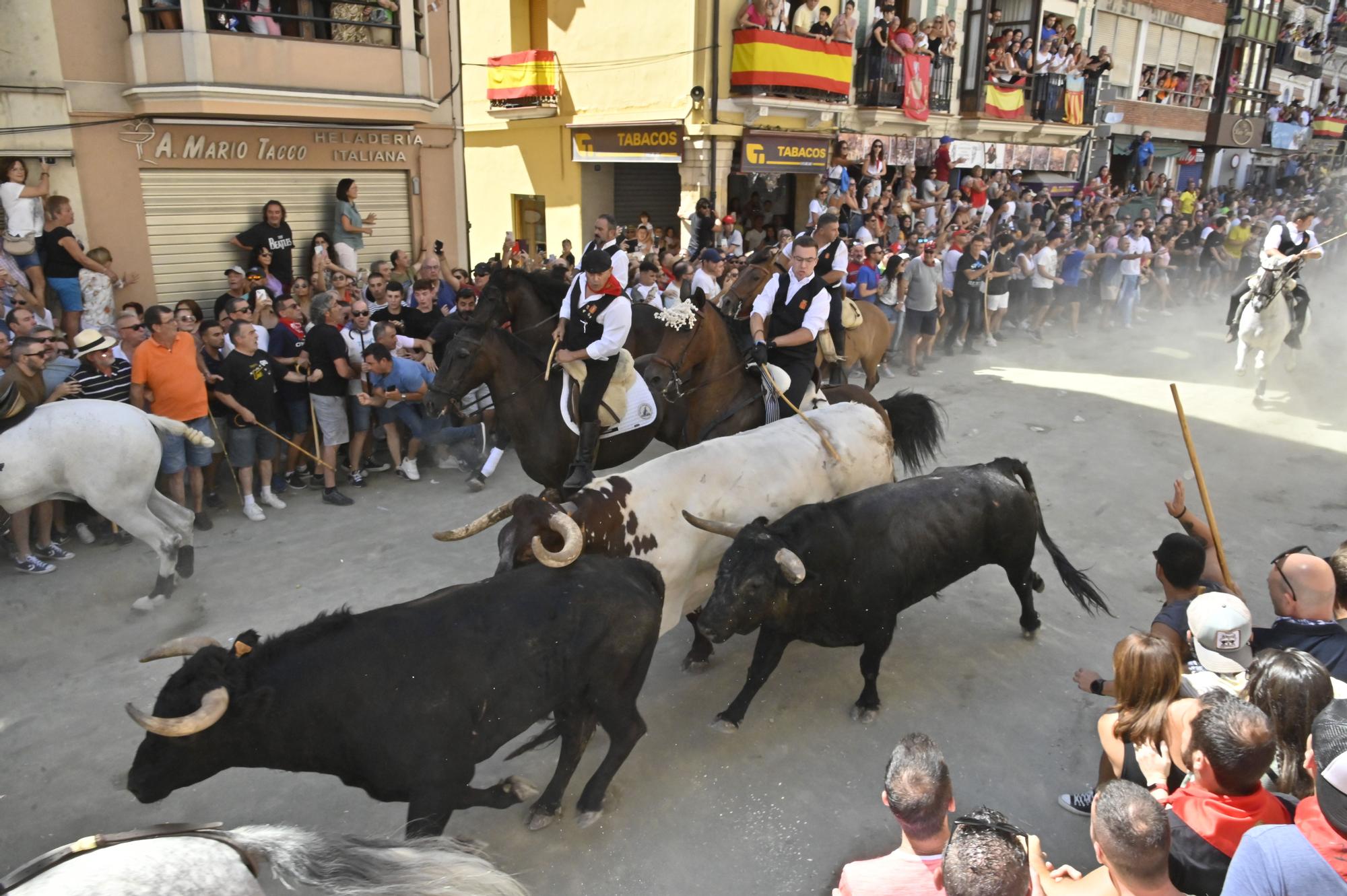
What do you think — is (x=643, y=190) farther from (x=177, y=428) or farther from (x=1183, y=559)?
(x=1183, y=559)

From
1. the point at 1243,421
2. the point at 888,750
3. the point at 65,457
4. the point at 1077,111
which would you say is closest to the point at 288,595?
the point at 65,457

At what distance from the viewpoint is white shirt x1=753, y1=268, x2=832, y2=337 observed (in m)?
7.22

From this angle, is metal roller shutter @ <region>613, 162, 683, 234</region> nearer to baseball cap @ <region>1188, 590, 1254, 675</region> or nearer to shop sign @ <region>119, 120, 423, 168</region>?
shop sign @ <region>119, 120, 423, 168</region>

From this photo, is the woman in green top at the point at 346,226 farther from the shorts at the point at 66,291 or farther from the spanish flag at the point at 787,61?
the spanish flag at the point at 787,61

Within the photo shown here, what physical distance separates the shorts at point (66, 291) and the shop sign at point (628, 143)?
36.7 feet

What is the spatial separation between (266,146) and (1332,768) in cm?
1258

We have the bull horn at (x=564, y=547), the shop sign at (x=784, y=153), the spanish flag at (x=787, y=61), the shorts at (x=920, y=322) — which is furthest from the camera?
the shop sign at (x=784, y=153)

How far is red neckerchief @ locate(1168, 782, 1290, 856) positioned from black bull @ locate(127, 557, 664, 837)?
2282 mm

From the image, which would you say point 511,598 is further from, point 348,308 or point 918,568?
point 348,308

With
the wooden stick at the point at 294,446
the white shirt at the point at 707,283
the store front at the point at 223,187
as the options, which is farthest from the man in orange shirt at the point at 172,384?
the white shirt at the point at 707,283

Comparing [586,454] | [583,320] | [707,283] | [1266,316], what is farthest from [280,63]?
[1266,316]

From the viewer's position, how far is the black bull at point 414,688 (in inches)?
136

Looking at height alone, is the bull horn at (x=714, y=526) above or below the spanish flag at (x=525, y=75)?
below

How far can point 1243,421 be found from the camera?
37.1 ft
